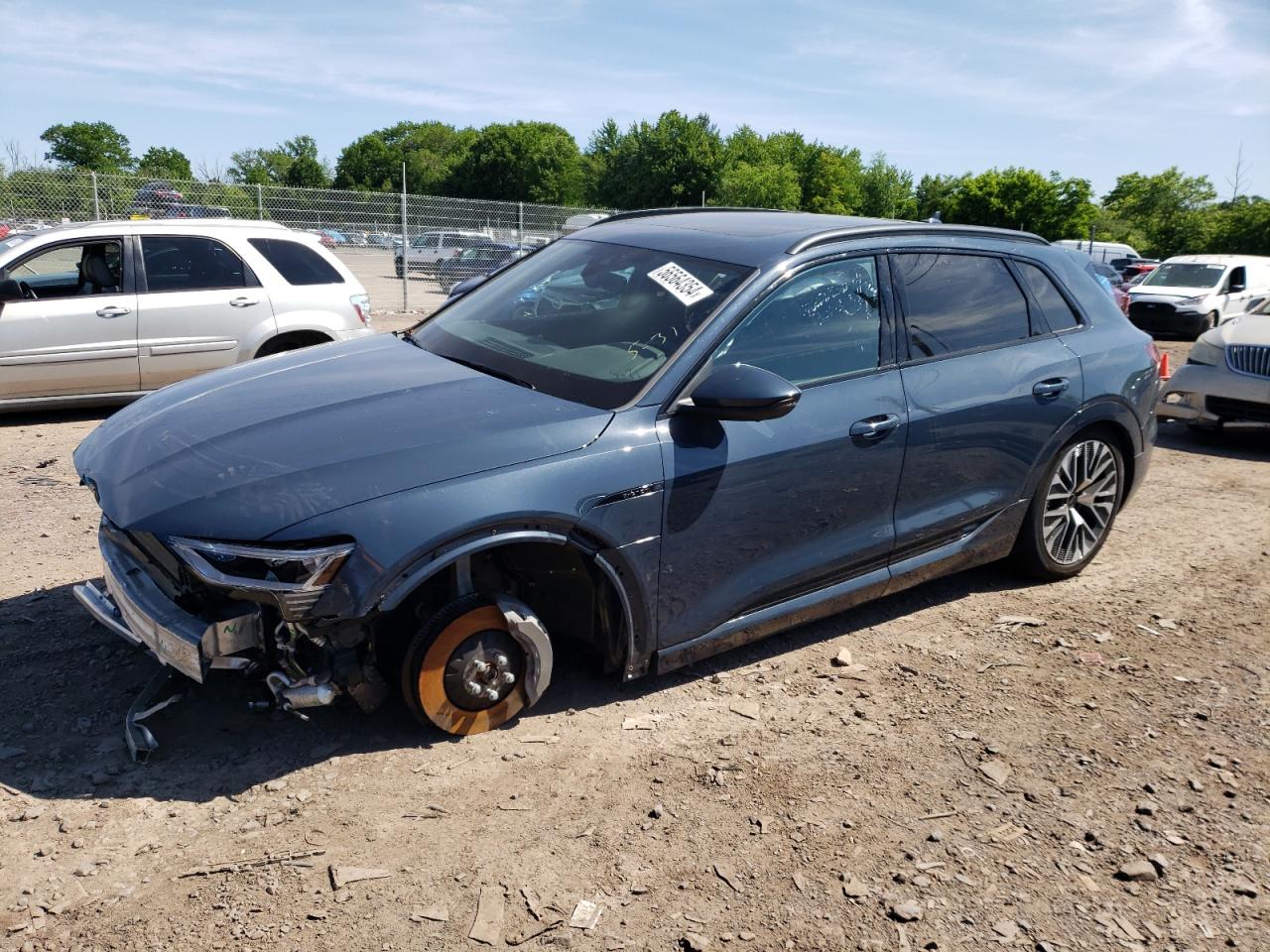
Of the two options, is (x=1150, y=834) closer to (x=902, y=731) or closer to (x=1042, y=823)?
(x=1042, y=823)

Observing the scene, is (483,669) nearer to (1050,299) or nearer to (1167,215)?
(1050,299)

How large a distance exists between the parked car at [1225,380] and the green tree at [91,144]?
101m

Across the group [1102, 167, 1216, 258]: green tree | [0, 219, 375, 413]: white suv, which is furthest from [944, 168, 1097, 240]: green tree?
[0, 219, 375, 413]: white suv

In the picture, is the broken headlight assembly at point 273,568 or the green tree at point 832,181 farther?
the green tree at point 832,181

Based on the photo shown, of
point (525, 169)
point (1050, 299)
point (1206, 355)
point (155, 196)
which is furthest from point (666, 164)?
point (1050, 299)

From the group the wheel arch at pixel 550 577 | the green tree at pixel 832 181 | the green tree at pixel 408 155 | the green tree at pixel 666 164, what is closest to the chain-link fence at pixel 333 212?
the wheel arch at pixel 550 577

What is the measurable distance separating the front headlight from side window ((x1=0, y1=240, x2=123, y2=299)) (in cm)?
927

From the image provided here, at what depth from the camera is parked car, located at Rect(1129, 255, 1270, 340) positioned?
19594 mm

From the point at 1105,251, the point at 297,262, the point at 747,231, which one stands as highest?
the point at 1105,251

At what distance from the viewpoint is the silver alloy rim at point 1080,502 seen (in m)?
4.98

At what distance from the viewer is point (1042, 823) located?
323 cm

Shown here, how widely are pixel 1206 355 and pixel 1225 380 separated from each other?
38 cm

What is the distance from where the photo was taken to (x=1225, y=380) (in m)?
8.98

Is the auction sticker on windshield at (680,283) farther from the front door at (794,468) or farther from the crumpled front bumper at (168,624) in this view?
the crumpled front bumper at (168,624)
